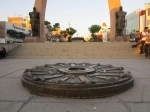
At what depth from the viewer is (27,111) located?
2.77m

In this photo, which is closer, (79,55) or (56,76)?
(56,76)

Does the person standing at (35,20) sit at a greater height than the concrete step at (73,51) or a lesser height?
greater

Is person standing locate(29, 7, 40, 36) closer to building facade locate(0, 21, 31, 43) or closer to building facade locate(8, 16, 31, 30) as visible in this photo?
building facade locate(0, 21, 31, 43)

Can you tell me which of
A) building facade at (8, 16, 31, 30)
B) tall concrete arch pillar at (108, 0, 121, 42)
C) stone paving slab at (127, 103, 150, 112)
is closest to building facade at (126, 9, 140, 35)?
building facade at (8, 16, 31, 30)

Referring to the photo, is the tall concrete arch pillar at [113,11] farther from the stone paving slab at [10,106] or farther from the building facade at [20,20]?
the building facade at [20,20]

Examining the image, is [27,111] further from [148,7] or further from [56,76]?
[148,7]

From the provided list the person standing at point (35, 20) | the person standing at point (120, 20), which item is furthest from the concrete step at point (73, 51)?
the person standing at point (35, 20)

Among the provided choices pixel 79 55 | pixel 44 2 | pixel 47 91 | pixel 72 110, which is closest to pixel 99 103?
pixel 72 110

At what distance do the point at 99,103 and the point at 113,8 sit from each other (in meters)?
22.6

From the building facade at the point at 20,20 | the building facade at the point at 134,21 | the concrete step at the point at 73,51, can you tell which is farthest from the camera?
the building facade at the point at 20,20

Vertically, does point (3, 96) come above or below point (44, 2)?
below

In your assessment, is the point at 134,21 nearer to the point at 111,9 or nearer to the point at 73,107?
the point at 111,9

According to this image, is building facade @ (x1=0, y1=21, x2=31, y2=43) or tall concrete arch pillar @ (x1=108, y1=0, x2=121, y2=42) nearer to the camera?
tall concrete arch pillar @ (x1=108, y1=0, x2=121, y2=42)

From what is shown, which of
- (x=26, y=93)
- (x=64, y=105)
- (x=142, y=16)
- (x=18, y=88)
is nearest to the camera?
(x=64, y=105)
